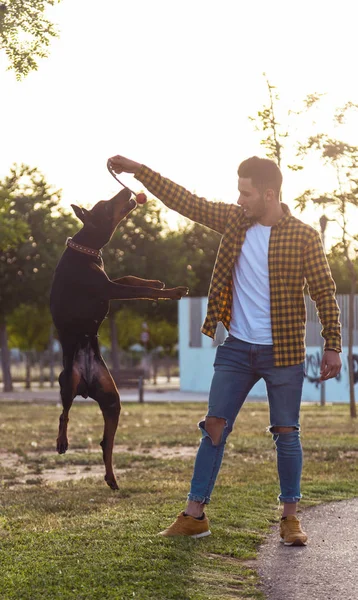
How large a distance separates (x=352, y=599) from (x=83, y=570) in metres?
1.31

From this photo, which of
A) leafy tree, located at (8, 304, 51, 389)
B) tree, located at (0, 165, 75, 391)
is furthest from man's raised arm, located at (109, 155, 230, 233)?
leafy tree, located at (8, 304, 51, 389)

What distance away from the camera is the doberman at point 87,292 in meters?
5.58

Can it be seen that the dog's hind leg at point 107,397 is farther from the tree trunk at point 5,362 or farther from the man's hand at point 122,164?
the tree trunk at point 5,362

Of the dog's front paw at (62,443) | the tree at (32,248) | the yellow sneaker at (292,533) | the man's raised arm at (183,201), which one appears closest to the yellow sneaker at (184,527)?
the yellow sneaker at (292,533)

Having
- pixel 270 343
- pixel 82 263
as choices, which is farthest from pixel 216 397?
pixel 82 263

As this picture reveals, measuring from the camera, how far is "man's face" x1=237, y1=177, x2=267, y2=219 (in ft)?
20.5

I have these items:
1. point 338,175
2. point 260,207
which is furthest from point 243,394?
point 338,175

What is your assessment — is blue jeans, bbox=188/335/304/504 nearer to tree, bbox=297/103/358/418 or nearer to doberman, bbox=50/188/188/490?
doberman, bbox=50/188/188/490

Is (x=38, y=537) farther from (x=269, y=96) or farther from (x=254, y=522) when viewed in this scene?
(x=269, y=96)

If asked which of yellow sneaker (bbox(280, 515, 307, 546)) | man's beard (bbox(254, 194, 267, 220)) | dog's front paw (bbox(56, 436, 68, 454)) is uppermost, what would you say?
man's beard (bbox(254, 194, 267, 220))

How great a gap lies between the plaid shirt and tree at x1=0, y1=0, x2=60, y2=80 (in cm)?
254

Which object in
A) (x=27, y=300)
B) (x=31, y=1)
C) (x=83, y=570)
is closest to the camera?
(x=83, y=570)

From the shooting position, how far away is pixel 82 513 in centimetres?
768

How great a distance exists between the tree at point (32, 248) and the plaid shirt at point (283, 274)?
28696mm
